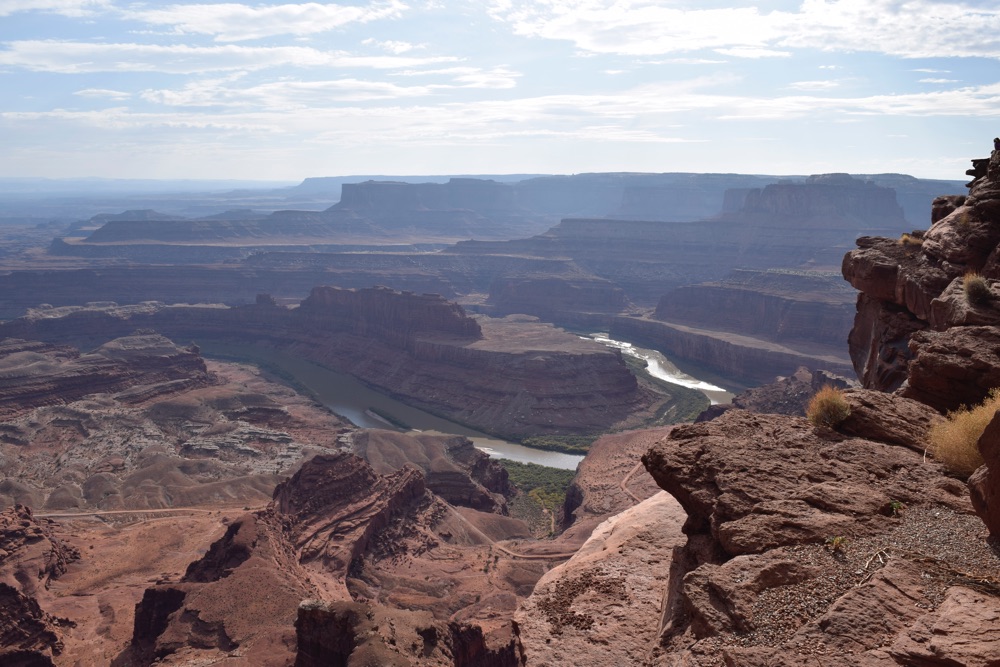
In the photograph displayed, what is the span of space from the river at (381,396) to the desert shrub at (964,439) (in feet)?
201

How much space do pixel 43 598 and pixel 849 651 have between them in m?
38.6

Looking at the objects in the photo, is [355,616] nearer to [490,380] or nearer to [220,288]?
[490,380]

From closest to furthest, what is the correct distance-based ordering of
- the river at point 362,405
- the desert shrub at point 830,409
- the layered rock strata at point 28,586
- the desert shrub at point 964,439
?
the desert shrub at point 964,439 < the desert shrub at point 830,409 < the layered rock strata at point 28,586 < the river at point 362,405

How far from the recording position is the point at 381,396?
96.6m

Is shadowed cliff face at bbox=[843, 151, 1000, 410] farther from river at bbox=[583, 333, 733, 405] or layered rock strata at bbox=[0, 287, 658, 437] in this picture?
river at bbox=[583, 333, 733, 405]

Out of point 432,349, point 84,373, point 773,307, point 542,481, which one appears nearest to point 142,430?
point 84,373

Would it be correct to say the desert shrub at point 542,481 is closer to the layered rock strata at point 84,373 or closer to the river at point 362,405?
the river at point 362,405

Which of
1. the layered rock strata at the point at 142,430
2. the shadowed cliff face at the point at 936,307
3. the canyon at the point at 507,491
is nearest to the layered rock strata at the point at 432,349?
the canyon at the point at 507,491

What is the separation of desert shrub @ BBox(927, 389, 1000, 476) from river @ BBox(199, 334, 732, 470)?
61.3m

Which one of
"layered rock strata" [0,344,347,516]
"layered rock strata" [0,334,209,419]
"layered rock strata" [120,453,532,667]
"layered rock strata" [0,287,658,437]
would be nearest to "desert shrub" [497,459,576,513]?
"layered rock strata" [0,287,658,437]

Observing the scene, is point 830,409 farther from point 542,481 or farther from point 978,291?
point 542,481

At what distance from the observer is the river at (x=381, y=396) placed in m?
77.3

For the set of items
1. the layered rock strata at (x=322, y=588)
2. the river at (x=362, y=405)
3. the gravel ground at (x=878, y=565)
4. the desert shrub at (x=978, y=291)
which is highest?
the desert shrub at (x=978, y=291)

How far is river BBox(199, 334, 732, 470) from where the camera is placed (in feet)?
254
